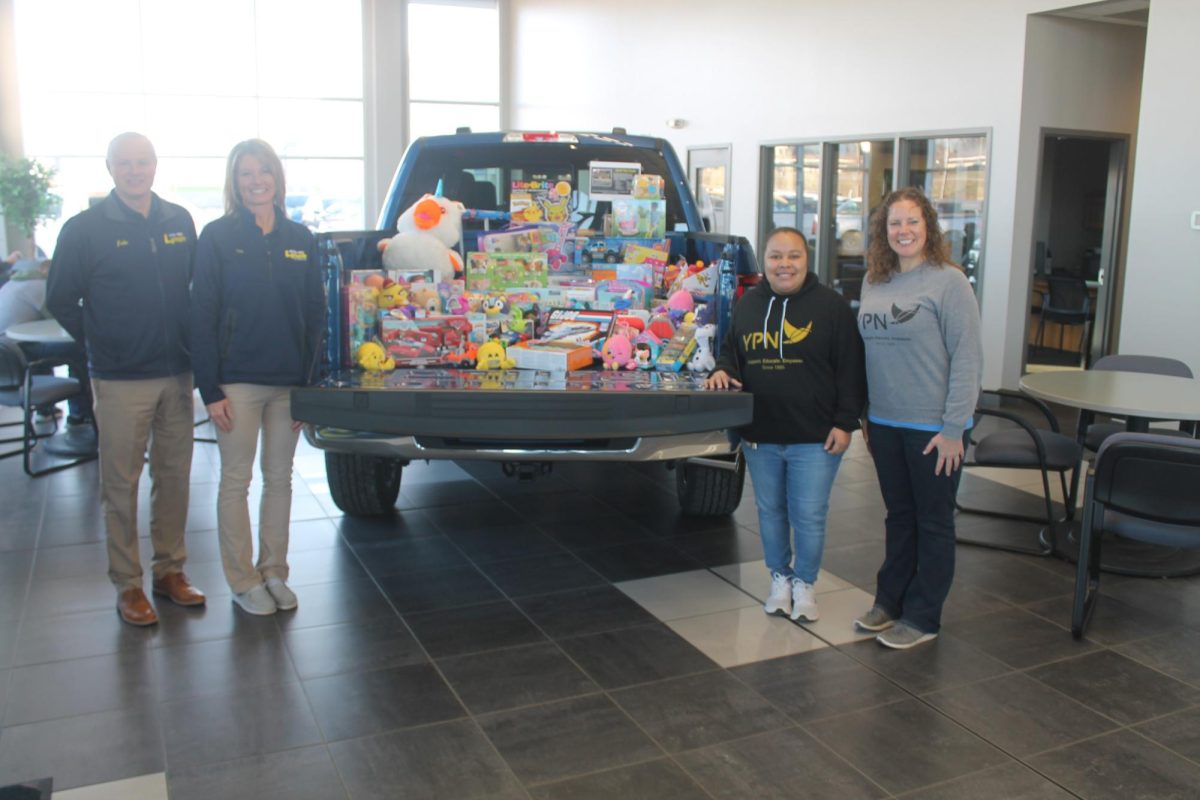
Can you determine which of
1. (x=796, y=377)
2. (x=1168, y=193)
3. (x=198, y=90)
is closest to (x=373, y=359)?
(x=796, y=377)

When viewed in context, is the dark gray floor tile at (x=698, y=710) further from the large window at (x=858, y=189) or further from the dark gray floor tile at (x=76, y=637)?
the large window at (x=858, y=189)

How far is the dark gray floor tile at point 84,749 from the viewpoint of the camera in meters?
2.67

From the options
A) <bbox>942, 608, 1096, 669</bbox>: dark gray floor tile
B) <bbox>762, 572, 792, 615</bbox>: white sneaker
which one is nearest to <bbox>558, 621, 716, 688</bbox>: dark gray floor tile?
<bbox>762, 572, 792, 615</bbox>: white sneaker

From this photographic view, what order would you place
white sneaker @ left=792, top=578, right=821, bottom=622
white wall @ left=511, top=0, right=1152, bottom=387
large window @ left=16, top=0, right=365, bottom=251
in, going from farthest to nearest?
large window @ left=16, top=0, right=365, bottom=251, white wall @ left=511, top=0, right=1152, bottom=387, white sneaker @ left=792, top=578, right=821, bottom=622

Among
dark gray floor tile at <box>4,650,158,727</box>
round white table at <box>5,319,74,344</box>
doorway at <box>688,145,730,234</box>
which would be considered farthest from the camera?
doorway at <box>688,145,730,234</box>

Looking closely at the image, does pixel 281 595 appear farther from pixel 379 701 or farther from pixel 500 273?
pixel 500 273

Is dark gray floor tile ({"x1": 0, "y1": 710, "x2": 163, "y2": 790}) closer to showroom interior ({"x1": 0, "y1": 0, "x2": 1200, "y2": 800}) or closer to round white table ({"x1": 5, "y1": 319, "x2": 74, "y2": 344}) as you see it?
showroom interior ({"x1": 0, "y1": 0, "x2": 1200, "y2": 800})

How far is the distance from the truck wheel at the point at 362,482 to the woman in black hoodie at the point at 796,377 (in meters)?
1.74

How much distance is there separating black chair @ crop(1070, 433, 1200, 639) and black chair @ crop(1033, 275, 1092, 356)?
7268 mm

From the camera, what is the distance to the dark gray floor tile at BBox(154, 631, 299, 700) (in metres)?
3.15

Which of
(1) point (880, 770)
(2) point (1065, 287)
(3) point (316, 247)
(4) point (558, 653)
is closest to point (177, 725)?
(4) point (558, 653)

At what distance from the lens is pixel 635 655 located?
3.42 metres

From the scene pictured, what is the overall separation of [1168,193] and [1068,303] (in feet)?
11.3

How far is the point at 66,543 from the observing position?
4512 millimetres
